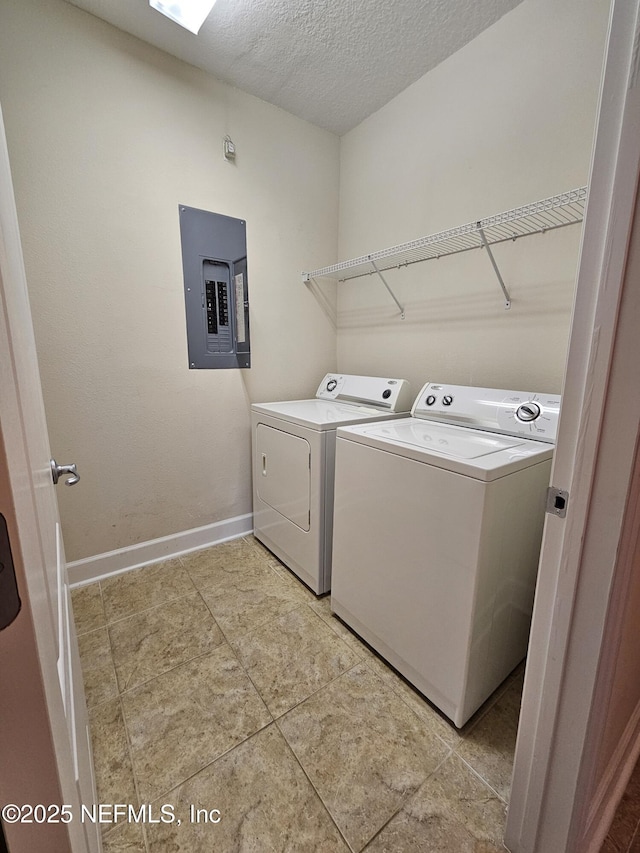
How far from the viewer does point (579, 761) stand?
0.75 meters

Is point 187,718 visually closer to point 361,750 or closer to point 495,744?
point 361,750

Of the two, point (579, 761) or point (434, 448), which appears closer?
point (579, 761)

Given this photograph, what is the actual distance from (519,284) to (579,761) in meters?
1.67

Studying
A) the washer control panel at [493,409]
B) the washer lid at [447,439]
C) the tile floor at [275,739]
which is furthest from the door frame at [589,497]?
the washer control panel at [493,409]

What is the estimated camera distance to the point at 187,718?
1237 mm

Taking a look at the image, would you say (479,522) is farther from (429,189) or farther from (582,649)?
(429,189)

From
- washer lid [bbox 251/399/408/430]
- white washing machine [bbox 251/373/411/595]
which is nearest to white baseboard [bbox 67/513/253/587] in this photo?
white washing machine [bbox 251/373/411/595]

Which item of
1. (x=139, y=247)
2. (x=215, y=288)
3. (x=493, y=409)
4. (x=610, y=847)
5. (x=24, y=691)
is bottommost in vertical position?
(x=610, y=847)

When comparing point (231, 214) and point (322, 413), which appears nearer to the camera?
point (322, 413)

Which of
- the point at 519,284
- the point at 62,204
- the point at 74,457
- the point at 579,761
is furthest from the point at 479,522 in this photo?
the point at 62,204

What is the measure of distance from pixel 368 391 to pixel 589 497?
158 cm

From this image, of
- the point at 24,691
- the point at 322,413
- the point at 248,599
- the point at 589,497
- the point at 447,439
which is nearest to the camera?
the point at 24,691

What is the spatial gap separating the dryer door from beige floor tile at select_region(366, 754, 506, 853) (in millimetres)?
1054

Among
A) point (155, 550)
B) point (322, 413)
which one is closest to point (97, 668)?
point (155, 550)
